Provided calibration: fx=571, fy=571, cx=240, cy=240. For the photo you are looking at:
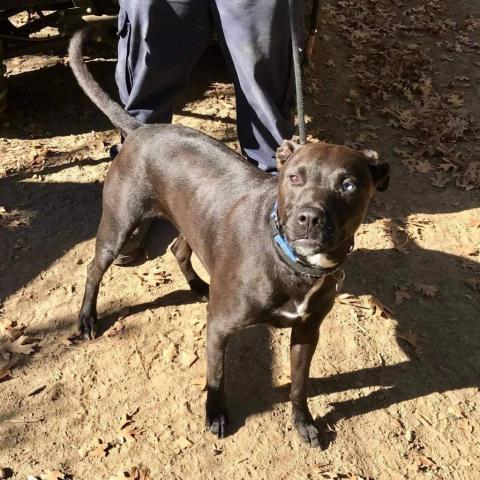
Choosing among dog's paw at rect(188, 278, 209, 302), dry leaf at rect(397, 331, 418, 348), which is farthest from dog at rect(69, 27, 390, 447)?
dry leaf at rect(397, 331, 418, 348)

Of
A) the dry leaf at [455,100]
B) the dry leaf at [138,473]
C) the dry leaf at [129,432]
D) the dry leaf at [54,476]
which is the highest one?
the dry leaf at [455,100]

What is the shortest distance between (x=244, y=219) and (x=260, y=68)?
1.40m


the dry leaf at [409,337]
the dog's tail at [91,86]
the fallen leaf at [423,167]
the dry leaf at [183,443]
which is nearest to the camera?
the dry leaf at [183,443]

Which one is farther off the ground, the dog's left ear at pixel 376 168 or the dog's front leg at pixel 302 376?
the dog's left ear at pixel 376 168

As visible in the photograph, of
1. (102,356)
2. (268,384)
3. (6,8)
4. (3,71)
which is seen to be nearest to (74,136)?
(3,71)

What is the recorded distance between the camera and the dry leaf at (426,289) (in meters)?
4.37

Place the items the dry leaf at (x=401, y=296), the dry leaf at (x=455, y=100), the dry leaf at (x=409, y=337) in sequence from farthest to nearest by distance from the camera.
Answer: the dry leaf at (x=455, y=100) → the dry leaf at (x=401, y=296) → the dry leaf at (x=409, y=337)

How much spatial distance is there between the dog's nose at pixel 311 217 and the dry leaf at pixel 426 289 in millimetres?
2322

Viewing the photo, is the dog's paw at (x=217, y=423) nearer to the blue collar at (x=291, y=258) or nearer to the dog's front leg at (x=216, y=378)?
the dog's front leg at (x=216, y=378)

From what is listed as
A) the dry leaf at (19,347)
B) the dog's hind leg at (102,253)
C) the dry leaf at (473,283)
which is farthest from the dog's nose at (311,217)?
the dry leaf at (473,283)

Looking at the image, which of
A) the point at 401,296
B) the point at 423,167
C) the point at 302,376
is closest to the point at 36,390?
the point at 302,376

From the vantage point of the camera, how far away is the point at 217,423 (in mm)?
3332

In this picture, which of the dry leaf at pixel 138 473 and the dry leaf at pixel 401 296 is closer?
the dry leaf at pixel 138 473

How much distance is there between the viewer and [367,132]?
6.18m
